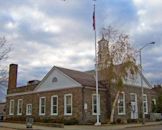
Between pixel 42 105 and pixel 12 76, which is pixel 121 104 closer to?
pixel 42 105

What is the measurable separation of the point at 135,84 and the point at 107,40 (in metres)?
12.2

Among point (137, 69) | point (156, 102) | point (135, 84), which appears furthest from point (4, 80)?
point (156, 102)

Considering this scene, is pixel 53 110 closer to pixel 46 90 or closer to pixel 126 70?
pixel 46 90

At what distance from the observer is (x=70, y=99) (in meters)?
39.7

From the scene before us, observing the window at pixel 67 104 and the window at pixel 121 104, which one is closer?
the window at pixel 67 104

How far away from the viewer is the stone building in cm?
3859

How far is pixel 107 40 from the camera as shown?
3766 centimetres

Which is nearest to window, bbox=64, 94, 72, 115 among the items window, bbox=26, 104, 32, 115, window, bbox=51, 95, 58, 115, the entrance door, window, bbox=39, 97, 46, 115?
window, bbox=51, 95, 58, 115

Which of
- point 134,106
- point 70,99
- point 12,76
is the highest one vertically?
point 12,76

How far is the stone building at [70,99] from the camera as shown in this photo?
3859 centimetres

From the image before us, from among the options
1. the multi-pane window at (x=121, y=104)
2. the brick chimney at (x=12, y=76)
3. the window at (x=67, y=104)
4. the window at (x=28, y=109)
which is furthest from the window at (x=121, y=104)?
the brick chimney at (x=12, y=76)

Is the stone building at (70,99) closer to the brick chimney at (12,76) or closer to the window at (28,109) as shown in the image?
the window at (28,109)

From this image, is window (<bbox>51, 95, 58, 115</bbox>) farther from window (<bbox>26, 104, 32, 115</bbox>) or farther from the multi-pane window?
the multi-pane window

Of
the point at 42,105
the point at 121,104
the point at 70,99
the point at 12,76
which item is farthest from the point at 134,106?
the point at 12,76
